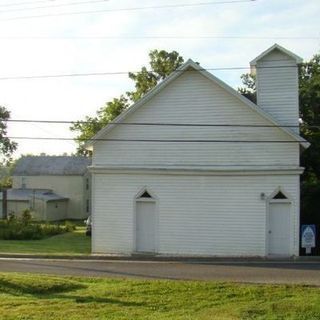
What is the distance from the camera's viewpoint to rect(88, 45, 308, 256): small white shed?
25.7 metres

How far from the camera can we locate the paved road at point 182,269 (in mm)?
18062

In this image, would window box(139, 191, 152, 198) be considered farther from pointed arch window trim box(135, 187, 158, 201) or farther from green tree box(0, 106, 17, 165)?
green tree box(0, 106, 17, 165)

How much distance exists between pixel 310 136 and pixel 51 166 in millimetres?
35611

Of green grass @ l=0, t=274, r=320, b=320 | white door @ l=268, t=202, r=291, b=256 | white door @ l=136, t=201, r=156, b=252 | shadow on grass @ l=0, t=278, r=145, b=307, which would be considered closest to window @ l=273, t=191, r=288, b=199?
white door @ l=268, t=202, r=291, b=256

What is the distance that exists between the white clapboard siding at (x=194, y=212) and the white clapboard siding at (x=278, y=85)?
9.97 feet

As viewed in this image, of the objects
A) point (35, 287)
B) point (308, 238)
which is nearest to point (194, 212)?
point (308, 238)

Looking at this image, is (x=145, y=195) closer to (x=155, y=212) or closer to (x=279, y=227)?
(x=155, y=212)

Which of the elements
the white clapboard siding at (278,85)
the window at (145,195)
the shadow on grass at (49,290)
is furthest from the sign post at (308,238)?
the shadow on grass at (49,290)

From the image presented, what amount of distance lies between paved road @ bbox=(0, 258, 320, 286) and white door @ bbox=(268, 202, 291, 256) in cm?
256

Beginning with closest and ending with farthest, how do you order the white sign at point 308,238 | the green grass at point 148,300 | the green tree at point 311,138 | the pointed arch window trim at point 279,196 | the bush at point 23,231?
the green grass at point 148,300, the white sign at point 308,238, the pointed arch window trim at point 279,196, the green tree at point 311,138, the bush at point 23,231

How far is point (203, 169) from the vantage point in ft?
85.4

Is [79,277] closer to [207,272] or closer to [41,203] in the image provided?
Answer: [207,272]

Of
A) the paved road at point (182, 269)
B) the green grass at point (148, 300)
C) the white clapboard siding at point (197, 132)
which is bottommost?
the paved road at point (182, 269)

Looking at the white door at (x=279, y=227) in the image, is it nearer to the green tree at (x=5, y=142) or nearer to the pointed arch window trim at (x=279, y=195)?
the pointed arch window trim at (x=279, y=195)
